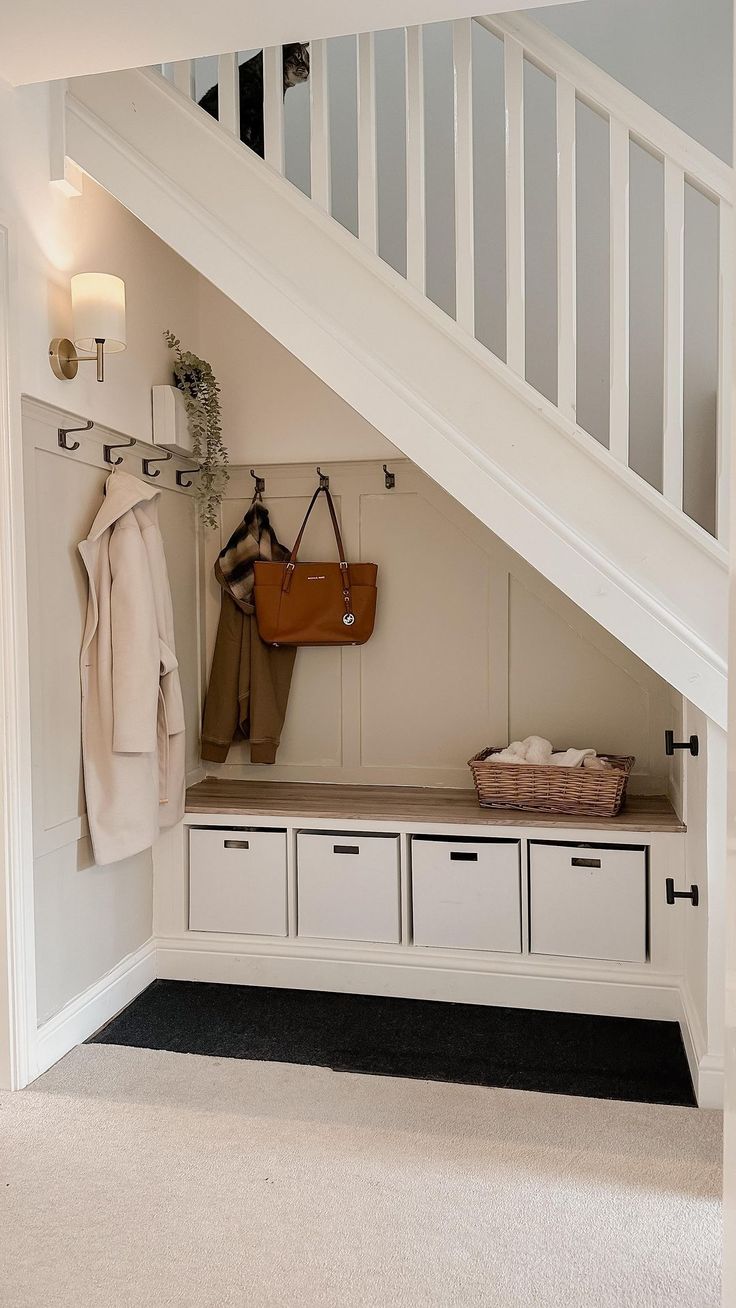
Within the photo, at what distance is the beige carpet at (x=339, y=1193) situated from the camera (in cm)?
182

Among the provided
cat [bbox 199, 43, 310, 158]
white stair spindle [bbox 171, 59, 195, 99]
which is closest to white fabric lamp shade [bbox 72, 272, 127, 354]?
white stair spindle [bbox 171, 59, 195, 99]

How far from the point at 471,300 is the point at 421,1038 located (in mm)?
2041

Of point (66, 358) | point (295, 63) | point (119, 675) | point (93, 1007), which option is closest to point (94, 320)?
point (66, 358)

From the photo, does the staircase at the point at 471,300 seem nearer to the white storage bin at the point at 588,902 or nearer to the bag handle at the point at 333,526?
the white storage bin at the point at 588,902

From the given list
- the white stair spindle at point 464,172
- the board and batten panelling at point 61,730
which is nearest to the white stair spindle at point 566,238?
the white stair spindle at point 464,172

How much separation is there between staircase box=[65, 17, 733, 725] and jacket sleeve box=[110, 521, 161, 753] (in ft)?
2.64

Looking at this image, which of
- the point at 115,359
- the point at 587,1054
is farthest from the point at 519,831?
the point at 115,359

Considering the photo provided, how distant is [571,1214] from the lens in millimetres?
2029

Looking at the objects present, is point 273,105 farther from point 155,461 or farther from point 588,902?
point 588,902

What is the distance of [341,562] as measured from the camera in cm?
354

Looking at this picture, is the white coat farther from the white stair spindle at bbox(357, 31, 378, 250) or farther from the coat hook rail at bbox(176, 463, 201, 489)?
the white stair spindle at bbox(357, 31, 378, 250)

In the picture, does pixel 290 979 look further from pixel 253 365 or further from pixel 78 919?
pixel 253 365

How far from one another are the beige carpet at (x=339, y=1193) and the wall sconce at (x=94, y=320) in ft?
6.23

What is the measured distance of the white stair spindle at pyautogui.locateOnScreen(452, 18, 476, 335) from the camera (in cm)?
235
